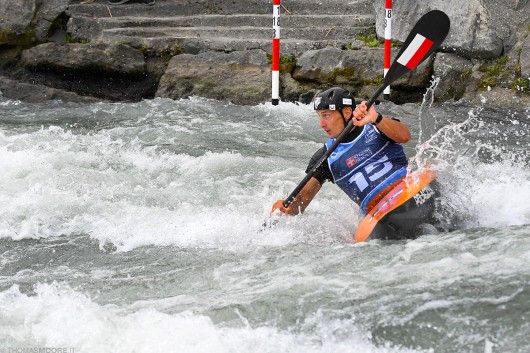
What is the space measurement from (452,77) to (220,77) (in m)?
2.53

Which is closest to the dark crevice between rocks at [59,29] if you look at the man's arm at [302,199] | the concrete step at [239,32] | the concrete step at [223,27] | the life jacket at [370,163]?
the concrete step at [223,27]

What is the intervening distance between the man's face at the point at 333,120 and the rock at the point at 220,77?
391 centimetres

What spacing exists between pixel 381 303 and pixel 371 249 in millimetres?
783

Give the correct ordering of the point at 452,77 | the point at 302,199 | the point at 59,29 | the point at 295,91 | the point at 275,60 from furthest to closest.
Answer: the point at 59,29, the point at 295,91, the point at 275,60, the point at 452,77, the point at 302,199

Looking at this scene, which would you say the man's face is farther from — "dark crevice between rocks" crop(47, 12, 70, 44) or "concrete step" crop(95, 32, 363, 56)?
"dark crevice between rocks" crop(47, 12, 70, 44)

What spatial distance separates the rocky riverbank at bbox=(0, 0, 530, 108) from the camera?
25.9 feet

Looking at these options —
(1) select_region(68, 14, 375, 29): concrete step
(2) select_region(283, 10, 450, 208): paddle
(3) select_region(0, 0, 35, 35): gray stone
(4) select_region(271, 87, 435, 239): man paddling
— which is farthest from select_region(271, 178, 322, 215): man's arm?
(3) select_region(0, 0, 35, 35): gray stone

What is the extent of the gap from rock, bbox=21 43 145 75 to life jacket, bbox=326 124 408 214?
493cm

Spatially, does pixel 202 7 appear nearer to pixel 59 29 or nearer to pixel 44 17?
pixel 59 29

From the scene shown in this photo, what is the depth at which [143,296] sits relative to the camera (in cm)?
401

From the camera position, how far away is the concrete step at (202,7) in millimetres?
9172

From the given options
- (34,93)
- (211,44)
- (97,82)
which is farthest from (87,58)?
(211,44)

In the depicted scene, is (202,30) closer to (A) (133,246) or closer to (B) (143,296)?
(A) (133,246)

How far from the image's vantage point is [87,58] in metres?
8.95
